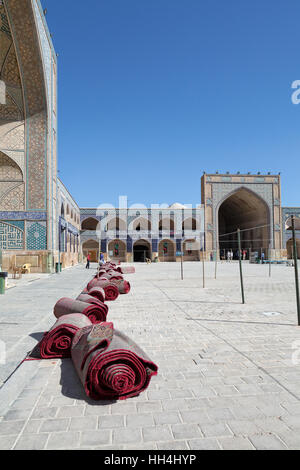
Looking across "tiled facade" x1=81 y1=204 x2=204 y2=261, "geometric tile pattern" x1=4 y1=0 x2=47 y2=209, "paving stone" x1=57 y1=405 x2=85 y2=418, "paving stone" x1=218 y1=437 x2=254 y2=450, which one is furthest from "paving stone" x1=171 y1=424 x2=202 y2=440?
"tiled facade" x1=81 y1=204 x2=204 y2=261

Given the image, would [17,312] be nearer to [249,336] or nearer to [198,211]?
[249,336]

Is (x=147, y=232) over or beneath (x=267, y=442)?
over

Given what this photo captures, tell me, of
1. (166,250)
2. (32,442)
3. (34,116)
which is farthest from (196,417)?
(166,250)

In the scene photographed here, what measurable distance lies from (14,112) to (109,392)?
16.5m

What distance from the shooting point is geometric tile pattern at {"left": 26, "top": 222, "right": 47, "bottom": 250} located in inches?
608

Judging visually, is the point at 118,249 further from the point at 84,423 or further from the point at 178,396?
the point at 84,423

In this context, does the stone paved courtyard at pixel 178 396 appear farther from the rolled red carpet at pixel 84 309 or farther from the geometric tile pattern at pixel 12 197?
the geometric tile pattern at pixel 12 197

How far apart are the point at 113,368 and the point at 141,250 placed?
36441 millimetres

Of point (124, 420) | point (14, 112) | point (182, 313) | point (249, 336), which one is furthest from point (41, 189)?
point (124, 420)

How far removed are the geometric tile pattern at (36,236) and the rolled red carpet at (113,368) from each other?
13.6 metres

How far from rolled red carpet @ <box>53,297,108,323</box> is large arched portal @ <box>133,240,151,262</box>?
107ft

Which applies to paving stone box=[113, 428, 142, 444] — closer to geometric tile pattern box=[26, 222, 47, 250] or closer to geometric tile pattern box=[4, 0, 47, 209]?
geometric tile pattern box=[26, 222, 47, 250]

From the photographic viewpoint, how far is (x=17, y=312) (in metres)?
5.86

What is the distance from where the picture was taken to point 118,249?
3709cm
